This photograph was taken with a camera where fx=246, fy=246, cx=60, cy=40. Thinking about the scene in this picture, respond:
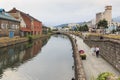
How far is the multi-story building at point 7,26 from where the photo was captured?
65.8 metres

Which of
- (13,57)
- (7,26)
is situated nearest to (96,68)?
(13,57)

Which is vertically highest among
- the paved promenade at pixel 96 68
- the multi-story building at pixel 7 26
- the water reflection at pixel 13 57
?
the multi-story building at pixel 7 26

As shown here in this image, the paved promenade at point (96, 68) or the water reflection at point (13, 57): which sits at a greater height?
the paved promenade at point (96, 68)

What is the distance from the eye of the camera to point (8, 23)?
71.2 metres

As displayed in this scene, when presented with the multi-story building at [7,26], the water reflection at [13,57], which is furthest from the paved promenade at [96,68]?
the multi-story building at [7,26]

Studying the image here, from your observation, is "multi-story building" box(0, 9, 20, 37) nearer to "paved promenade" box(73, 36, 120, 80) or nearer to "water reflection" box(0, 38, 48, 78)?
"water reflection" box(0, 38, 48, 78)

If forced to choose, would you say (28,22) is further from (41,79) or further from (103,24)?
(41,79)

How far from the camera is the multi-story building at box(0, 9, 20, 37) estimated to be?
2591 inches

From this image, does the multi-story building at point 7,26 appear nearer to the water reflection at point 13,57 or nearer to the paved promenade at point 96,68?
the water reflection at point 13,57

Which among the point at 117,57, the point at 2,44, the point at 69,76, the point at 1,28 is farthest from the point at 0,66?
the point at 1,28

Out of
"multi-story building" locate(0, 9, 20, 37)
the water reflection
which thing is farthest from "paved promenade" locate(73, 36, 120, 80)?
"multi-story building" locate(0, 9, 20, 37)

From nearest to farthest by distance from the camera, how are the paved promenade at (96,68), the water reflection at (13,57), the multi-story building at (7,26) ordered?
the paved promenade at (96,68)
the water reflection at (13,57)
the multi-story building at (7,26)

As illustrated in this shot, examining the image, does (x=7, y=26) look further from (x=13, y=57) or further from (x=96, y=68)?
(x=96, y=68)

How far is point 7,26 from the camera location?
231ft
